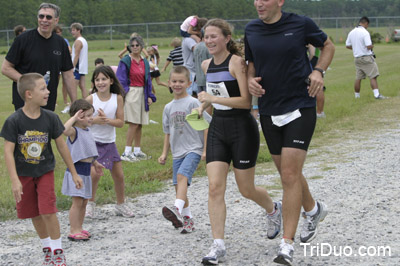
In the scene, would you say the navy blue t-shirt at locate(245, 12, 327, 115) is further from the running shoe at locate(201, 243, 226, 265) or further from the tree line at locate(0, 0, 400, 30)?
the tree line at locate(0, 0, 400, 30)

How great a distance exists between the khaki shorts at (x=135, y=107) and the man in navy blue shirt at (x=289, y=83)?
5356 mm

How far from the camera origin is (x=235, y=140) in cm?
554

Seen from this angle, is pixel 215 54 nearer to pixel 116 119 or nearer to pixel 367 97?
pixel 116 119

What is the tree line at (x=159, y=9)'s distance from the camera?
70.8 m

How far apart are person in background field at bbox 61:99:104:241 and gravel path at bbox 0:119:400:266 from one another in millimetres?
186

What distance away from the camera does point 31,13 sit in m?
71.9

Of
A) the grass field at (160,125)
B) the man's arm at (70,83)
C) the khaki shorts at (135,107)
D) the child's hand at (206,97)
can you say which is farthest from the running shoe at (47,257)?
the khaki shorts at (135,107)

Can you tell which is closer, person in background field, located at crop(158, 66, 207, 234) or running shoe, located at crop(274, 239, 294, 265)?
running shoe, located at crop(274, 239, 294, 265)

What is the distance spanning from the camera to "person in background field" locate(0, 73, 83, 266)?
5.20 metres

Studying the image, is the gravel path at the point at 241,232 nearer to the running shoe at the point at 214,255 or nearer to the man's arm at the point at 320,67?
the running shoe at the point at 214,255

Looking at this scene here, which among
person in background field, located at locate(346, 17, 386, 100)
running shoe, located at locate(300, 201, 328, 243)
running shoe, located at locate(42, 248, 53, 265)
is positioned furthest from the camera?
person in background field, located at locate(346, 17, 386, 100)

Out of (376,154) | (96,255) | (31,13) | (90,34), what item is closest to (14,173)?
(96,255)

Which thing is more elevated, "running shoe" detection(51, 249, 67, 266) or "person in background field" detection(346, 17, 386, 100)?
"person in background field" detection(346, 17, 386, 100)

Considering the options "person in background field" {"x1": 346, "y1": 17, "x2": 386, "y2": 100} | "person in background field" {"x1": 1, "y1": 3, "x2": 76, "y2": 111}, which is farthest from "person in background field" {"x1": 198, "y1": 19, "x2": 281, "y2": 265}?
"person in background field" {"x1": 346, "y1": 17, "x2": 386, "y2": 100}
